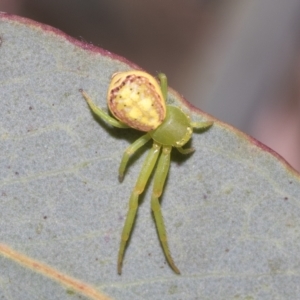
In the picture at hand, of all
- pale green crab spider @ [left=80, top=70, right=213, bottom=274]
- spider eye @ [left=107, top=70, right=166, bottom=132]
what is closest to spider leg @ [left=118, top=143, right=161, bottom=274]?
pale green crab spider @ [left=80, top=70, right=213, bottom=274]

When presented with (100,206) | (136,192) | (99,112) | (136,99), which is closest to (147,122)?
(136,99)

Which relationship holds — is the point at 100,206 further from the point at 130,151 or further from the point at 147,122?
the point at 147,122

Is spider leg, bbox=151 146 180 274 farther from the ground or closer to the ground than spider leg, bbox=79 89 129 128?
closer to the ground

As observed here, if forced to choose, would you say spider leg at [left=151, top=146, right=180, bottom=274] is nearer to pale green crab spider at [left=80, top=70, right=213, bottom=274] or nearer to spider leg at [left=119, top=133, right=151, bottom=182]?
pale green crab spider at [left=80, top=70, right=213, bottom=274]

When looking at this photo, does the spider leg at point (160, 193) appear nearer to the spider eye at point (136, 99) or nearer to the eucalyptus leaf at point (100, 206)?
the eucalyptus leaf at point (100, 206)

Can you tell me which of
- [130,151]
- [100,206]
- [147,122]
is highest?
[147,122]

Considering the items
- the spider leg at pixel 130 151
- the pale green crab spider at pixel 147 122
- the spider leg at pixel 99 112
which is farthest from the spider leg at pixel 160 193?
the spider leg at pixel 99 112

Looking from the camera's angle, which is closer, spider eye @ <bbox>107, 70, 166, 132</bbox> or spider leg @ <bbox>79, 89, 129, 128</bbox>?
spider eye @ <bbox>107, 70, 166, 132</bbox>

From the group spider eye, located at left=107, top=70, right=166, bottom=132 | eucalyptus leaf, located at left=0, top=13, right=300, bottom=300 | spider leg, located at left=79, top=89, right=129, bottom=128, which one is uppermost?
spider eye, located at left=107, top=70, right=166, bottom=132

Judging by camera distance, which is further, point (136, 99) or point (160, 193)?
point (160, 193)
